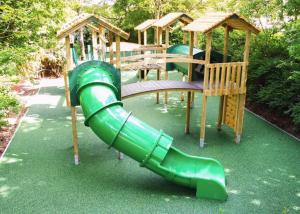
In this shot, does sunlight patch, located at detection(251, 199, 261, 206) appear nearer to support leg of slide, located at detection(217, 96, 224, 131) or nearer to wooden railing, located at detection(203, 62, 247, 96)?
wooden railing, located at detection(203, 62, 247, 96)

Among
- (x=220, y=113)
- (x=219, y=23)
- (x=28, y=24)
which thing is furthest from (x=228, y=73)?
(x=28, y=24)

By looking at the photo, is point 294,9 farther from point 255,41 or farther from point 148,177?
point 148,177

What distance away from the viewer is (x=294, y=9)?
8680 mm

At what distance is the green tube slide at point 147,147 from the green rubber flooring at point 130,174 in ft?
0.99

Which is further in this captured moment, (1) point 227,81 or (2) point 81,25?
(1) point 227,81

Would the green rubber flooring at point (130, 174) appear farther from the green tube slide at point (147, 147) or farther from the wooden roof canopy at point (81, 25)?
the wooden roof canopy at point (81, 25)

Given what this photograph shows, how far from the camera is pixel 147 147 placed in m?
5.23

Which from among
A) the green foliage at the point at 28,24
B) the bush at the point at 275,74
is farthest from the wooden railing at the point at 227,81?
the green foliage at the point at 28,24

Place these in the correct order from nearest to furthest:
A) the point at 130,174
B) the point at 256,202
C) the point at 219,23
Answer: the point at 256,202, the point at 130,174, the point at 219,23

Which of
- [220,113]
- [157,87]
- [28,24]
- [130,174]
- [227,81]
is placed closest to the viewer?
[130,174]

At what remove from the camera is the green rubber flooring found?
201 inches

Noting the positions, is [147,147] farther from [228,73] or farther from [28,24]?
[28,24]

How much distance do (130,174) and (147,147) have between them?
1.16 m

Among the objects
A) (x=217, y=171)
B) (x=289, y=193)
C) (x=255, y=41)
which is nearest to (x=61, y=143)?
(x=217, y=171)
